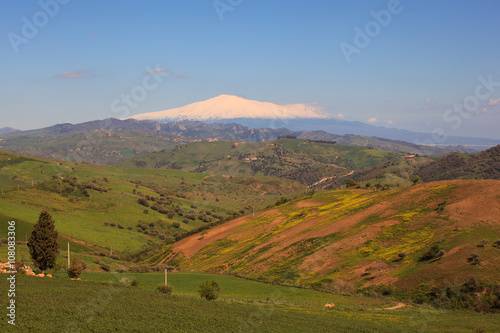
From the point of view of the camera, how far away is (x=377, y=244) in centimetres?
4891

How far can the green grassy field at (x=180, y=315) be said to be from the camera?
22969mm

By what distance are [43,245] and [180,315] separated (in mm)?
24142

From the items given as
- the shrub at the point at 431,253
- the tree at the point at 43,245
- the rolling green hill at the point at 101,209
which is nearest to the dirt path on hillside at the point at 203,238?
the rolling green hill at the point at 101,209

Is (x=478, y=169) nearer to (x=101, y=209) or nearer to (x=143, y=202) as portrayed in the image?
(x=143, y=202)

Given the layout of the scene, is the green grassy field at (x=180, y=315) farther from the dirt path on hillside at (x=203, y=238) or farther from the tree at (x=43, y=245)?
the dirt path on hillside at (x=203, y=238)

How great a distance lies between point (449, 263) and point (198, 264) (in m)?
40.9

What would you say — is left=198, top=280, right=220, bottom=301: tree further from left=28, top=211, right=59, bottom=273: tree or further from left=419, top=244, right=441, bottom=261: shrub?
left=419, top=244, right=441, bottom=261: shrub

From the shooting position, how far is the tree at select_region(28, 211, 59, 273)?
41.8 metres

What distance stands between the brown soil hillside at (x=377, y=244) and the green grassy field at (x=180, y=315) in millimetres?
7435

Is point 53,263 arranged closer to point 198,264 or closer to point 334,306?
point 198,264

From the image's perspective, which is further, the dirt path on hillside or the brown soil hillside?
the dirt path on hillside

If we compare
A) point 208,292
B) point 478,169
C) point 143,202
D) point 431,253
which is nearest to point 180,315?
point 208,292

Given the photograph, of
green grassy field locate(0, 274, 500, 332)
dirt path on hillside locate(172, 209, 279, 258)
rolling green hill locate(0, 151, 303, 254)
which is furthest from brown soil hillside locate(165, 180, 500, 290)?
rolling green hill locate(0, 151, 303, 254)

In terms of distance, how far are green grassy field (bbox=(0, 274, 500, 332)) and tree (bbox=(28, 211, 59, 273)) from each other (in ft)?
39.0
